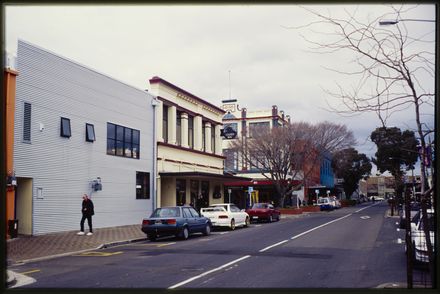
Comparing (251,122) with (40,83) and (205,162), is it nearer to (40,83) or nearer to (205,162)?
(205,162)

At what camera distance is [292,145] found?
46125 mm

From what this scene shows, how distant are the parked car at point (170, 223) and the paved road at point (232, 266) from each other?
5.90 feet

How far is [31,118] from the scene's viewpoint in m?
21.3

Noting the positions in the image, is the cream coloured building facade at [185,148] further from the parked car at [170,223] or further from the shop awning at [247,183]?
the parked car at [170,223]

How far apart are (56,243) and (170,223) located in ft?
14.9

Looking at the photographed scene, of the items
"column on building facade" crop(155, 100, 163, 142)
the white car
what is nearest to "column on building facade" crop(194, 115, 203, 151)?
"column on building facade" crop(155, 100, 163, 142)

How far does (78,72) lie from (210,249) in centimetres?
1279

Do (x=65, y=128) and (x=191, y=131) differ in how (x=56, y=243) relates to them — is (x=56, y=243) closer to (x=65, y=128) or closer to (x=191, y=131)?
(x=65, y=128)

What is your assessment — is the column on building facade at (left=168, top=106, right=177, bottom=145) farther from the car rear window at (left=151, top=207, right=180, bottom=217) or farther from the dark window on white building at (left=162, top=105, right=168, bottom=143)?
the car rear window at (left=151, top=207, right=180, bottom=217)

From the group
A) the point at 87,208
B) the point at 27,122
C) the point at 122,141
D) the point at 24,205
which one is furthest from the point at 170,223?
the point at 122,141

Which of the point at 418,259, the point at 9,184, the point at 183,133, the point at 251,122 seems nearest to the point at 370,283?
the point at 418,259

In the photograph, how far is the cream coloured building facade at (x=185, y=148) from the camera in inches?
1331

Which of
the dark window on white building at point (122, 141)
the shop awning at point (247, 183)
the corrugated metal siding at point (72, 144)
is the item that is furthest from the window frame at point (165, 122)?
the shop awning at point (247, 183)

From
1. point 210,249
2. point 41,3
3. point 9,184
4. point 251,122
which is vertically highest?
point 251,122
